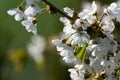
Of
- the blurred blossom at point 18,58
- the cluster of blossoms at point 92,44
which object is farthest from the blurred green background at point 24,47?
the cluster of blossoms at point 92,44

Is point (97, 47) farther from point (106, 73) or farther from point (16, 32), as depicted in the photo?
point (16, 32)

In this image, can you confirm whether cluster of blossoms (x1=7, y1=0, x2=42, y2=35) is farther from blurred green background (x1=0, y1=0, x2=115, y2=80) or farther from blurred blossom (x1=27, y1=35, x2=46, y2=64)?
blurred blossom (x1=27, y1=35, x2=46, y2=64)

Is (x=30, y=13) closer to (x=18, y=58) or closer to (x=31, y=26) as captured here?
(x=31, y=26)

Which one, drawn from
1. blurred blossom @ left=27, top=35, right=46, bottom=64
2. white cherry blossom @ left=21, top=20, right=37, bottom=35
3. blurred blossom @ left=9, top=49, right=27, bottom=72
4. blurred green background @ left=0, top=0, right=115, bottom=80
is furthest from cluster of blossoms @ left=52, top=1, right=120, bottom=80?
blurred blossom @ left=9, top=49, right=27, bottom=72

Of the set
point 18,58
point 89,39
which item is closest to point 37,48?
point 18,58

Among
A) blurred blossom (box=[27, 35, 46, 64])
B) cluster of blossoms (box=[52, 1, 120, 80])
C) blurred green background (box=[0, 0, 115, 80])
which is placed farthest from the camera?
blurred blossom (box=[27, 35, 46, 64])

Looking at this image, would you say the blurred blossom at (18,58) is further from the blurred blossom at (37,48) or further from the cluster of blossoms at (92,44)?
the cluster of blossoms at (92,44)
